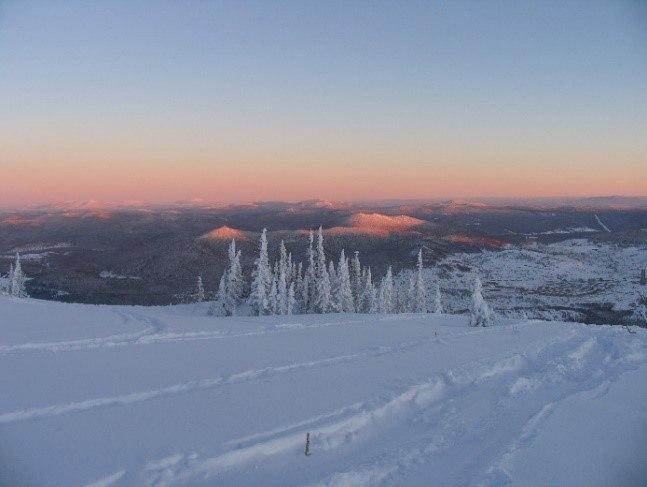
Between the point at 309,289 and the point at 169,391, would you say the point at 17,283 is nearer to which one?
the point at 309,289

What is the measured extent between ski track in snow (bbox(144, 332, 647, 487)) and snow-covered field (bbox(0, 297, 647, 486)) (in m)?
0.04

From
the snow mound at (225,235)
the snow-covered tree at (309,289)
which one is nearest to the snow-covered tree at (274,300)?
the snow-covered tree at (309,289)

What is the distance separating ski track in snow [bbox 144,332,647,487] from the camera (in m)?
7.80

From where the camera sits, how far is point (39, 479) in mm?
6898

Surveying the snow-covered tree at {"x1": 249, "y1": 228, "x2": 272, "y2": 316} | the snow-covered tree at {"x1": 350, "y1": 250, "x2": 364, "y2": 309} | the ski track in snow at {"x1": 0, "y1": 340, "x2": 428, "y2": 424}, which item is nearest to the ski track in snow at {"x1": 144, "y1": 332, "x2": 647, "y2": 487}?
the ski track in snow at {"x1": 0, "y1": 340, "x2": 428, "y2": 424}

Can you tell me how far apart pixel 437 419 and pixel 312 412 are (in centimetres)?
320

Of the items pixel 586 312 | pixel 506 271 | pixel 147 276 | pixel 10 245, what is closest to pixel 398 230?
pixel 506 271

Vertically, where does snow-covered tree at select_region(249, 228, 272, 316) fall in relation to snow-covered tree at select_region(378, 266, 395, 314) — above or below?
above

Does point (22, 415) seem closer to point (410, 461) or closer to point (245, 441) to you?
point (245, 441)

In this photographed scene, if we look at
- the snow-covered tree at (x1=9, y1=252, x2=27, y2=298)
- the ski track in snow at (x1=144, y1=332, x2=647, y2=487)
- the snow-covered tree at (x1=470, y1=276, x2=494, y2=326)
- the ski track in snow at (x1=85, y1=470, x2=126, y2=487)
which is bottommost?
the snow-covered tree at (x1=9, y1=252, x2=27, y2=298)

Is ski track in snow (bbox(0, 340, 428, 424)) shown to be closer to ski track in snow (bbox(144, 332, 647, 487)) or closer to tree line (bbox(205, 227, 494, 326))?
ski track in snow (bbox(144, 332, 647, 487))

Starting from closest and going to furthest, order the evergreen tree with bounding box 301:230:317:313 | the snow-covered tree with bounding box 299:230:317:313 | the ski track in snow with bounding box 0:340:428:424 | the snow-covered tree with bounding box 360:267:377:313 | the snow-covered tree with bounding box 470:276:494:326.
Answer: the ski track in snow with bounding box 0:340:428:424 → the snow-covered tree with bounding box 470:276:494:326 → the snow-covered tree with bounding box 299:230:317:313 → the evergreen tree with bounding box 301:230:317:313 → the snow-covered tree with bounding box 360:267:377:313

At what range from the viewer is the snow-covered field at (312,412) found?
25.7 feet

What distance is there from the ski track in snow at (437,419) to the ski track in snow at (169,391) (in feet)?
11.2
